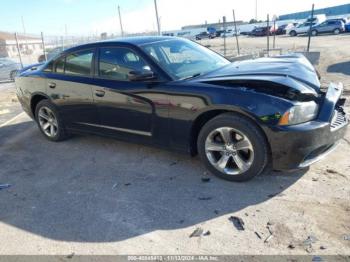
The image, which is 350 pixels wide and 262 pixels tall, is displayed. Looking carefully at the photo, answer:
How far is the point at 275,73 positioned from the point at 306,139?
894 millimetres

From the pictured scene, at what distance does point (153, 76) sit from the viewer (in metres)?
4.07

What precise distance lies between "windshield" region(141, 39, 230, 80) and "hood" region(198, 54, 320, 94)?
24 centimetres

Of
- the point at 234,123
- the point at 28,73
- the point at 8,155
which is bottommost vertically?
the point at 8,155

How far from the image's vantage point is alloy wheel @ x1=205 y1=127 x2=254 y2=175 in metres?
3.67

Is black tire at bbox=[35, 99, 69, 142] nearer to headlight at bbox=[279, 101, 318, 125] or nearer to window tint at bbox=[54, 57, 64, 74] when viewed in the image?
window tint at bbox=[54, 57, 64, 74]

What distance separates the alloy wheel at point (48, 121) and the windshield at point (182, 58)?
2.29 meters

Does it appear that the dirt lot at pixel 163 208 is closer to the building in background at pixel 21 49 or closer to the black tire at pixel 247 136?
the black tire at pixel 247 136

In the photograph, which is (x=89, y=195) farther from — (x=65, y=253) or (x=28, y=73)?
(x=28, y=73)

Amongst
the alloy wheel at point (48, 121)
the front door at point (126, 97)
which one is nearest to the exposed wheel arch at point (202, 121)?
the front door at point (126, 97)

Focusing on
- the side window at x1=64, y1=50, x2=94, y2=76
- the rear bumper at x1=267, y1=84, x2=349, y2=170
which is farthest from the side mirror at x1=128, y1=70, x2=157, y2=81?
the rear bumper at x1=267, y1=84, x2=349, y2=170

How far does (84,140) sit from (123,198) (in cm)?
246

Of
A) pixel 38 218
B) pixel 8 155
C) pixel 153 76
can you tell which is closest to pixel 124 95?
pixel 153 76

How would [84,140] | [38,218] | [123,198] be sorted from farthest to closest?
[84,140], [123,198], [38,218]

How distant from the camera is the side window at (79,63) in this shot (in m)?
4.93
